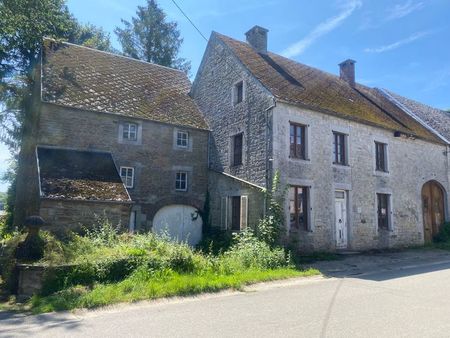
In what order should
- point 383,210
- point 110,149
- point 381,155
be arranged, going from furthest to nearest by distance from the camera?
point 381,155, point 383,210, point 110,149

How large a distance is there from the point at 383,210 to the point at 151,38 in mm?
22915

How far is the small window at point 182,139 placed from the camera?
1700 centimetres

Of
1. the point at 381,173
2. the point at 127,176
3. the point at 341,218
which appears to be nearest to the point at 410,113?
the point at 381,173

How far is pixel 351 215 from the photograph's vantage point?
608 inches

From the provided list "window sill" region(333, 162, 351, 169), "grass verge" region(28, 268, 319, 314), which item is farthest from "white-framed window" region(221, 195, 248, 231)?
"grass verge" region(28, 268, 319, 314)

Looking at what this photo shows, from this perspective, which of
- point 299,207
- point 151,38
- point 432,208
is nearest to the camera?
point 299,207

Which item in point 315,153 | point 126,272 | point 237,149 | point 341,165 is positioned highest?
point 237,149

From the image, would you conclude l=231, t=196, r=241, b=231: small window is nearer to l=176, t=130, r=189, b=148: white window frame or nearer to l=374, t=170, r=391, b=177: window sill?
l=176, t=130, r=189, b=148: white window frame

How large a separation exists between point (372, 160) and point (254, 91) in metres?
6.68

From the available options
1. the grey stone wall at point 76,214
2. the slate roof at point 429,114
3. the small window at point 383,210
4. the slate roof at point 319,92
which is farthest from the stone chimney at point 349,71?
the grey stone wall at point 76,214

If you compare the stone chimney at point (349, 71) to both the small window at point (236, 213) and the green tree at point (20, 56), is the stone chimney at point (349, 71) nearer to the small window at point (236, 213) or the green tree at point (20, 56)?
the small window at point (236, 213)

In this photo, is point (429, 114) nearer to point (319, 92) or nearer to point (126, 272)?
point (319, 92)

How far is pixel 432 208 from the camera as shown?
19375mm

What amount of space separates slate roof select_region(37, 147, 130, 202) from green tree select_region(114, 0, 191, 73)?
17384 mm
